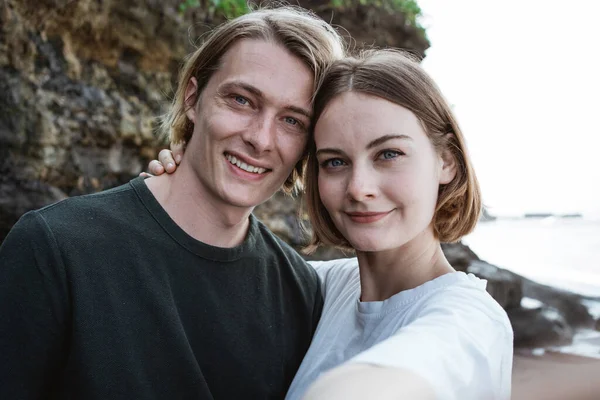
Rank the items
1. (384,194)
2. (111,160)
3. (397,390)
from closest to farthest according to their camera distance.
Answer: (397,390) → (384,194) → (111,160)

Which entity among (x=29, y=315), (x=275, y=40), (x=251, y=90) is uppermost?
(x=275, y=40)

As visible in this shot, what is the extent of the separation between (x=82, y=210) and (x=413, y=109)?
114cm

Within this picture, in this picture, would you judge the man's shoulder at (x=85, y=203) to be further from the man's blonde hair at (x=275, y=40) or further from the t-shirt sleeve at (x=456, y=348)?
the t-shirt sleeve at (x=456, y=348)

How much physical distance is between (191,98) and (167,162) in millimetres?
334

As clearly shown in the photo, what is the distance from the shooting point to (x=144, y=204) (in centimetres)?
185

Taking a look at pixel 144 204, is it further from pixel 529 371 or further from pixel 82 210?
pixel 529 371

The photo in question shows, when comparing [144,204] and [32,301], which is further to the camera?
[144,204]

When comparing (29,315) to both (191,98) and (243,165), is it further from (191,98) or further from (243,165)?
(191,98)

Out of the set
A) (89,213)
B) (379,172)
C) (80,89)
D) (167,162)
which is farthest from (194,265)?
(80,89)

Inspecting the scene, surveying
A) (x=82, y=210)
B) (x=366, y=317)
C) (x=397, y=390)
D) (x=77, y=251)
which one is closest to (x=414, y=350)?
A: (x=397, y=390)

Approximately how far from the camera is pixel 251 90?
76.4 inches

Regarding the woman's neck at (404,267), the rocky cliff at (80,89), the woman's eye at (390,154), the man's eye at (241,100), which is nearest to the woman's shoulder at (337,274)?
the woman's neck at (404,267)

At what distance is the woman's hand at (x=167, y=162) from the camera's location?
2043 mm

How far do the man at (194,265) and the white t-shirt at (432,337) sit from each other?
23cm
